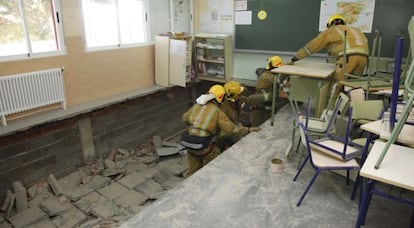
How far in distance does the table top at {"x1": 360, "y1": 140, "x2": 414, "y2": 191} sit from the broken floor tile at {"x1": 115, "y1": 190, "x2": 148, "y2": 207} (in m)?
2.93

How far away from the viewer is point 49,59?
13.4ft

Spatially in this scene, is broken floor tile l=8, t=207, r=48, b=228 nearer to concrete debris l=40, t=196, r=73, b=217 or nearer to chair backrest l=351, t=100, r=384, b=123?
concrete debris l=40, t=196, r=73, b=217

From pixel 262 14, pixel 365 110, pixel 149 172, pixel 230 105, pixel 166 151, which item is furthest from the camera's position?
pixel 262 14

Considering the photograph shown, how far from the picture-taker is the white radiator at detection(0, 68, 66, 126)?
12.0 feet

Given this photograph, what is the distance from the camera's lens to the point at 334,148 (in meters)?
2.44

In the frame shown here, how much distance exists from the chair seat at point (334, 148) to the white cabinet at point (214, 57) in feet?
11.2

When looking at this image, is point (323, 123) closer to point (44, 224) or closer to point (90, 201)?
point (90, 201)

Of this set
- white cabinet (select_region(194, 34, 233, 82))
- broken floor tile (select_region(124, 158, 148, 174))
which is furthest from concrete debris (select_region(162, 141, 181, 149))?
white cabinet (select_region(194, 34, 233, 82))

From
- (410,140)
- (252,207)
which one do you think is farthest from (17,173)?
(410,140)

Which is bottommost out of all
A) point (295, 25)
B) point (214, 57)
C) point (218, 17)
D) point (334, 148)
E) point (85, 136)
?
point (85, 136)

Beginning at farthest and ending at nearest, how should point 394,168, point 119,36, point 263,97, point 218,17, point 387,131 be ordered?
point 218,17 < point 119,36 < point 263,97 < point 387,131 < point 394,168

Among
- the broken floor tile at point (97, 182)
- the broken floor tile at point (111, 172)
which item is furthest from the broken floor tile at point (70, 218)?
the broken floor tile at point (111, 172)

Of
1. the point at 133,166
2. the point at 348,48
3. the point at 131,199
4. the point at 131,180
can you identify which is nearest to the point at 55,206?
the point at 131,199

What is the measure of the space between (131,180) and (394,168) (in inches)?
139
